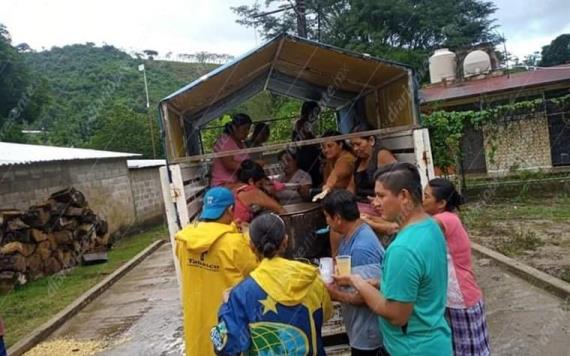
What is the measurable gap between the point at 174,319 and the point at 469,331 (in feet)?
13.6

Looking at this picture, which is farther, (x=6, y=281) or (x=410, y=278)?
(x=6, y=281)

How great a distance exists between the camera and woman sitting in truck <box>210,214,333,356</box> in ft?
7.46

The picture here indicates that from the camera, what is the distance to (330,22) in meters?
26.1

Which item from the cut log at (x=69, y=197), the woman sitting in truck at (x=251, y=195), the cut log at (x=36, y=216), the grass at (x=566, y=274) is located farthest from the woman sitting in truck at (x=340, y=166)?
the cut log at (x=69, y=197)

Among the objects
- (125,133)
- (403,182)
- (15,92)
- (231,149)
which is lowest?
(403,182)

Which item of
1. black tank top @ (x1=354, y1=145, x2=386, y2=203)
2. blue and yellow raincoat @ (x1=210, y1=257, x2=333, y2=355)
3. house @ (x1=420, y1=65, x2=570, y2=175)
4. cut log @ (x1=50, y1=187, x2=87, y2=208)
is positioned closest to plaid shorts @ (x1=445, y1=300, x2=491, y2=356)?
blue and yellow raincoat @ (x1=210, y1=257, x2=333, y2=355)

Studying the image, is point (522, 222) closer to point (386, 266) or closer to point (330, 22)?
point (386, 266)

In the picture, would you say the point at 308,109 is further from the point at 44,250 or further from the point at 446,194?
the point at 44,250

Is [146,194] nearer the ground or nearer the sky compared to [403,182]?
nearer the ground

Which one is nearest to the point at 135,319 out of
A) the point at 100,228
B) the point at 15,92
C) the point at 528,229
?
the point at 100,228

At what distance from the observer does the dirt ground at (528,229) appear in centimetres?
669

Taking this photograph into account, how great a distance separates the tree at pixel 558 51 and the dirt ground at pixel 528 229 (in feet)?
103

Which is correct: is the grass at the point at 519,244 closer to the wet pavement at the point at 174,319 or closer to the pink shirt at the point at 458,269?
the wet pavement at the point at 174,319

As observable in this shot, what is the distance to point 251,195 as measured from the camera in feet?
13.7
